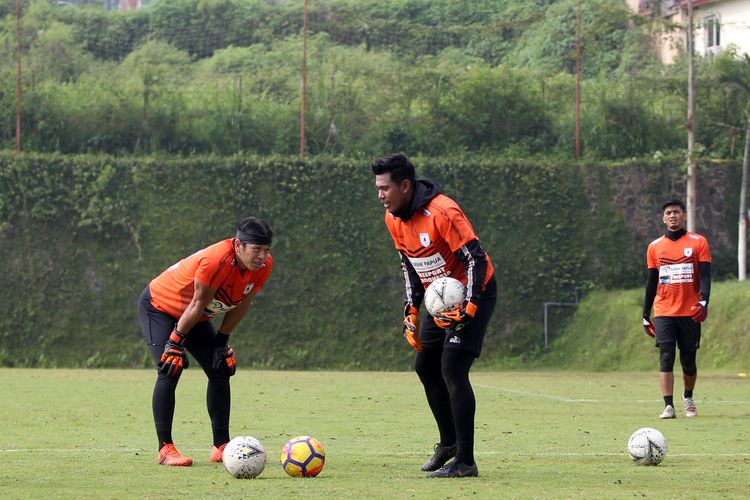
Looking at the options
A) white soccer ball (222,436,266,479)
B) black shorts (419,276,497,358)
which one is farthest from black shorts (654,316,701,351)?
white soccer ball (222,436,266,479)

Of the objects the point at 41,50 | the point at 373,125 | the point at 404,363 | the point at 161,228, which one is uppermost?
the point at 41,50

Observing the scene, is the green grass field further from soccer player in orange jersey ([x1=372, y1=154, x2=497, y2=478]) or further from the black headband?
the black headband

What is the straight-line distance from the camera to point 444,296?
28.1 ft

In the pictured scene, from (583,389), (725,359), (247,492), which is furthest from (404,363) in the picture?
(247,492)

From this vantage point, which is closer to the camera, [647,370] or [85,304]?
[647,370]

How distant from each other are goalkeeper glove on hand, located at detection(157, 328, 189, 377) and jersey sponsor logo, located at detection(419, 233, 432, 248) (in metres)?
2.02

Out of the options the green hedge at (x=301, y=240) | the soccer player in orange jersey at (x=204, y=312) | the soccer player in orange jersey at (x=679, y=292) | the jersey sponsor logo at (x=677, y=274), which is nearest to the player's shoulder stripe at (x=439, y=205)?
the soccer player in orange jersey at (x=204, y=312)

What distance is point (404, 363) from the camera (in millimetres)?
28766

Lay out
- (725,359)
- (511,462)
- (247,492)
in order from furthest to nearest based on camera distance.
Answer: (725,359) < (511,462) < (247,492)

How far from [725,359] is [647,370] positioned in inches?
74.3

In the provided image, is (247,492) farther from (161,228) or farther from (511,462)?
(161,228)

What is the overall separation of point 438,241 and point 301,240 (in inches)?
837

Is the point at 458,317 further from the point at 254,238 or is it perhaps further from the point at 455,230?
the point at 254,238

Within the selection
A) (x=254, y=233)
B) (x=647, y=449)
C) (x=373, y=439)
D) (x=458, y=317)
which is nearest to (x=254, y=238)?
(x=254, y=233)
